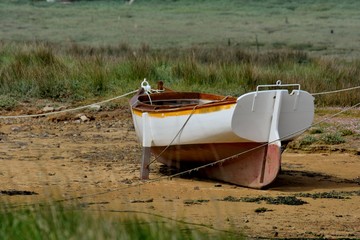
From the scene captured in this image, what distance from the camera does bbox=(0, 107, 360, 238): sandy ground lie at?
875 centimetres

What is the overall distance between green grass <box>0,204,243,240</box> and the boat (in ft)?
13.3

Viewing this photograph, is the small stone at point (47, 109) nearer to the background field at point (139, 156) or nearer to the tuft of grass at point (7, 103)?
the background field at point (139, 156)

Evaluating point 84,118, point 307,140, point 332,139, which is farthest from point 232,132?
point 84,118

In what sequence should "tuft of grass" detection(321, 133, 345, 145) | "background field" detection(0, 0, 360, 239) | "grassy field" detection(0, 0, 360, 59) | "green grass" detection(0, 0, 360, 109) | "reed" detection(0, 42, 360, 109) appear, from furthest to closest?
"grassy field" detection(0, 0, 360, 59)
"green grass" detection(0, 0, 360, 109)
"reed" detection(0, 42, 360, 109)
"tuft of grass" detection(321, 133, 345, 145)
"background field" detection(0, 0, 360, 239)

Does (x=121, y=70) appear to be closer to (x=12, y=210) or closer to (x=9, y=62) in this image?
(x=9, y=62)

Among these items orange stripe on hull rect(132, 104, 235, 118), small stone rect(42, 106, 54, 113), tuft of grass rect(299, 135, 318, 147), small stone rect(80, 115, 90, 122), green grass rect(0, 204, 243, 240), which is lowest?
small stone rect(80, 115, 90, 122)

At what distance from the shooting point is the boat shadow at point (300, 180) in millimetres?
11273

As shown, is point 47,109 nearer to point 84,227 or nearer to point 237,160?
point 237,160

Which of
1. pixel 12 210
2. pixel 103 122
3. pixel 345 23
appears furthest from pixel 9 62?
pixel 345 23

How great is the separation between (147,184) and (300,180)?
1.93 metres

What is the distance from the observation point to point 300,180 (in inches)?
465

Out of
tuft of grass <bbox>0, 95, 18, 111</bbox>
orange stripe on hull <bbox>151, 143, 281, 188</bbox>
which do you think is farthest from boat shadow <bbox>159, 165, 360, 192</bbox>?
tuft of grass <bbox>0, 95, 18, 111</bbox>

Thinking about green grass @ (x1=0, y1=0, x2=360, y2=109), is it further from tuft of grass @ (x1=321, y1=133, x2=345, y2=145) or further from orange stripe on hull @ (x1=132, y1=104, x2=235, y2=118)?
orange stripe on hull @ (x1=132, y1=104, x2=235, y2=118)

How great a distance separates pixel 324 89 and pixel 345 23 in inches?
882
